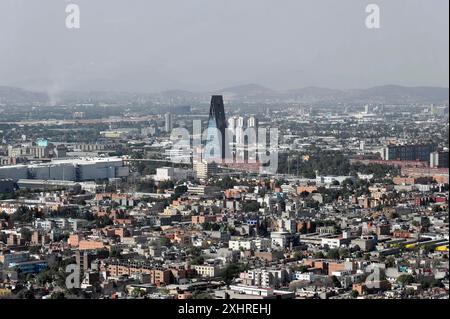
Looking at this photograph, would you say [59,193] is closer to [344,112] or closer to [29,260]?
[29,260]

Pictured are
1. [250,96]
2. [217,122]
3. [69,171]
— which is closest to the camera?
[69,171]

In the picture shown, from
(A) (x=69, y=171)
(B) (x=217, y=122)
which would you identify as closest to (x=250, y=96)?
(B) (x=217, y=122)

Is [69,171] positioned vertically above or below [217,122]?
below

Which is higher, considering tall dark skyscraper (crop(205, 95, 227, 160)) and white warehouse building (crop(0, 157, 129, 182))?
tall dark skyscraper (crop(205, 95, 227, 160))

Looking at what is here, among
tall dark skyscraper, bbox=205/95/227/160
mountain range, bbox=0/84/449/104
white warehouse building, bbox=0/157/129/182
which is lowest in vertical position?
white warehouse building, bbox=0/157/129/182

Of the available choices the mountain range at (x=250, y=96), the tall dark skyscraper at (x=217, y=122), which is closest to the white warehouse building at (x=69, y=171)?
the tall dark skyscraper at (x=217, y=122)

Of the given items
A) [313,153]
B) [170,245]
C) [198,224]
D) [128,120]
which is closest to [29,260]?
[170,245]

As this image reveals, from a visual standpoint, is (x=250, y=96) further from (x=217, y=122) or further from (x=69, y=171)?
(x=69, y=171)

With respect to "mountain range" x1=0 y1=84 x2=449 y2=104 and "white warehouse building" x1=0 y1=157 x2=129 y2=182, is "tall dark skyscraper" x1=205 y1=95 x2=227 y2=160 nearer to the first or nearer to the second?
"mountain range" x1=0 y1=84 x2=449 y2=104

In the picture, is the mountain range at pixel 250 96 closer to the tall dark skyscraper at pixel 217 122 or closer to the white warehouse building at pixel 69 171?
the tall dark skyscraper at pixel 217 122

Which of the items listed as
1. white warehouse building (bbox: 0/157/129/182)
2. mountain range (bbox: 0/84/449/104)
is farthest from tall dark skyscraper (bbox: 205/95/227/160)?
white warehouse building (bbox: 0/157/129/182)

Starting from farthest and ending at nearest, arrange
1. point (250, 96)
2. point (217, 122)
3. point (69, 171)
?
point (250, 96) → point (217, 122) → point (69, 171)
